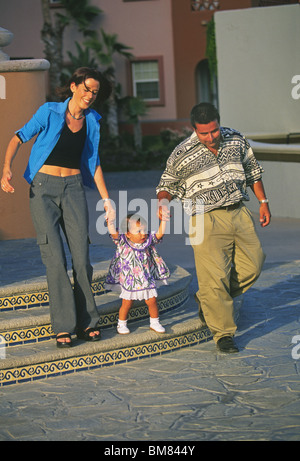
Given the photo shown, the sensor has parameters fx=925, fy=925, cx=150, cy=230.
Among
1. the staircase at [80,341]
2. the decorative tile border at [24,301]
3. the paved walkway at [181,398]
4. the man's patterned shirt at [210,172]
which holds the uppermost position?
the man's patterned shirt at [210,172]

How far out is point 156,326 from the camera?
23.9ft

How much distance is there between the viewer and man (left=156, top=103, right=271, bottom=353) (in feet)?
22.9

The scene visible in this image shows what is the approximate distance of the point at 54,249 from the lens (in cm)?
672

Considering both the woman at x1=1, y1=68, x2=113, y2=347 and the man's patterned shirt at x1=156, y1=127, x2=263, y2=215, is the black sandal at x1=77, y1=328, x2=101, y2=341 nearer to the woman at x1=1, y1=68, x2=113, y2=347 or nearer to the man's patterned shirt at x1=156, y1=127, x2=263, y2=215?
the woman at x1=1, y1=68, x2=113, y2=347

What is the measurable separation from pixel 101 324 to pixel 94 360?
69 cm

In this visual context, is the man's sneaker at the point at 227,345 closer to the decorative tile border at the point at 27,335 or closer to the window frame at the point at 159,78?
the decorative tile border at the point at 27,335

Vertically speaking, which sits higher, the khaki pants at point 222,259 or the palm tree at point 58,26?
the palm tree at point 58,26

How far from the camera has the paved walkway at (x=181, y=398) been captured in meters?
5.50

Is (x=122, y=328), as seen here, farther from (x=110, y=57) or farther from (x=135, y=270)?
(x=110, y=57)

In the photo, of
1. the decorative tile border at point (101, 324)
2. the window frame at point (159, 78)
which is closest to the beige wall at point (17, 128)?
the decorative tile border at point (101, 324)

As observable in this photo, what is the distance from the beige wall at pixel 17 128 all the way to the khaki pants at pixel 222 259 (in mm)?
4150

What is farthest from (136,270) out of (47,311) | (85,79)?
(85,79)

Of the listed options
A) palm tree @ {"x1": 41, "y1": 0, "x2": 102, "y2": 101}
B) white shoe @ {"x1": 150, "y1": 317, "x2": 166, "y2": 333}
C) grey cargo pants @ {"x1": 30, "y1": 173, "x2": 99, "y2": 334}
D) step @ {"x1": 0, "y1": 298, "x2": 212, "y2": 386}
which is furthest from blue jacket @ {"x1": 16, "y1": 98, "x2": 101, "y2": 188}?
palm tree @ {"x1": 41, "y1": 0, "x2": 102, "y2": 101}

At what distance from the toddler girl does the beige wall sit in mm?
3759
